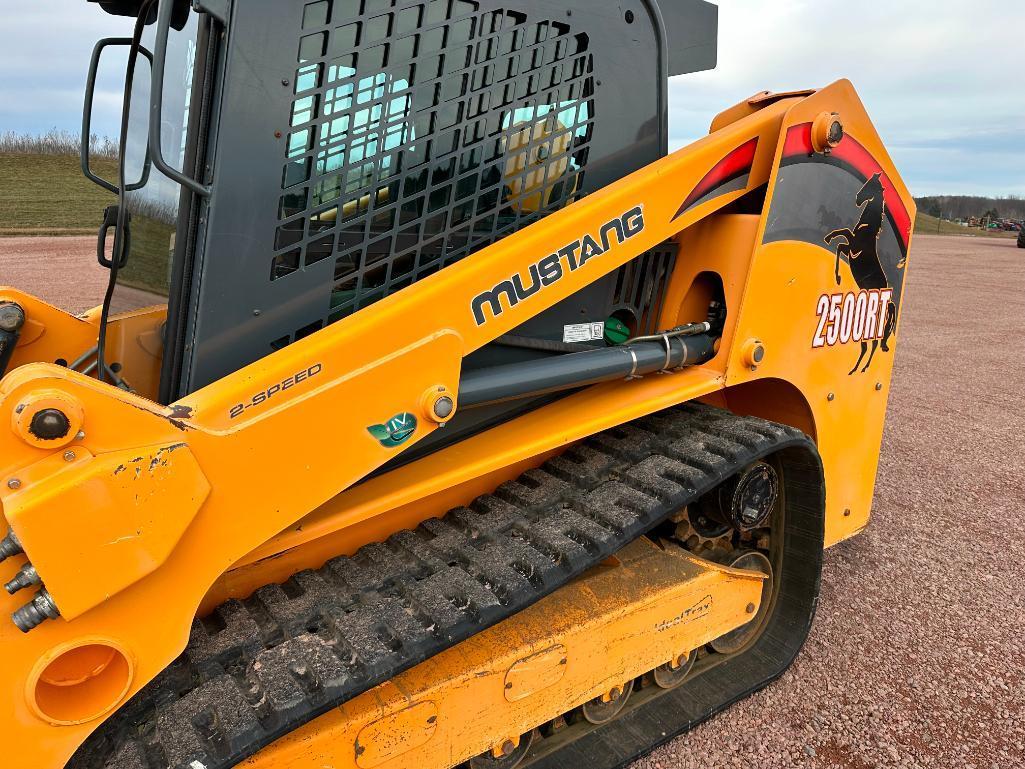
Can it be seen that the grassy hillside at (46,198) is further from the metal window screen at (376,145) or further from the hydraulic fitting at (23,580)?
the hydraulic fitting at (23,580)

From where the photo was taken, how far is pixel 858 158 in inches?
107

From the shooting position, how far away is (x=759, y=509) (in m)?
2.63

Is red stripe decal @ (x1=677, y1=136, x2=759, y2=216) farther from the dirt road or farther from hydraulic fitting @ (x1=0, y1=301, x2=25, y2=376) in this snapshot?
hydraulic fitting @ (x1=0, y1=301, x2=25, y2=376)

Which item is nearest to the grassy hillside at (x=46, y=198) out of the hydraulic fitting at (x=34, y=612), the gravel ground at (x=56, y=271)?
the gravel ground at (x=56, y=271)

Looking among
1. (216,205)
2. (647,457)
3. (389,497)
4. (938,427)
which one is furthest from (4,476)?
(938,427)

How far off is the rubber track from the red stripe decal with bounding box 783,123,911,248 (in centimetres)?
92

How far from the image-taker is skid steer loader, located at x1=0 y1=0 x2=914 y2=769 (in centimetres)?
154

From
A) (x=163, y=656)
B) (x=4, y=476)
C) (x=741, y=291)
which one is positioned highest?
(x=741, y=291)

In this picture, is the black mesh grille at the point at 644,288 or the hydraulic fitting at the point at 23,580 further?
the black mesh grille at the point at 644,288

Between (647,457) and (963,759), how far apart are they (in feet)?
5.02

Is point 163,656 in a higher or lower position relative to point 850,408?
lower

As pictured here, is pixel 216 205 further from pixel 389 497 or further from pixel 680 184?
pixel 680 184

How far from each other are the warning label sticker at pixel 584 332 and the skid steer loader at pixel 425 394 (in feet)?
0.07

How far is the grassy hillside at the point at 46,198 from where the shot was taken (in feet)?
70.6
